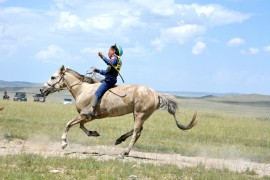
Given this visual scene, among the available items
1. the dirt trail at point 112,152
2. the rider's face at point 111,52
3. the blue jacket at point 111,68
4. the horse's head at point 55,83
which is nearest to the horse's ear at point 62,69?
the horse's head at point 55,83

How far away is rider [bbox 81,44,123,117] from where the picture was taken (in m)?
12.5

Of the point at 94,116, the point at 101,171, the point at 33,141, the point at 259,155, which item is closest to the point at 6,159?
the point at 101,171

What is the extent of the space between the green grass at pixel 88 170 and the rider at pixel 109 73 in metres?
2.20

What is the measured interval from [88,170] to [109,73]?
12.2ft

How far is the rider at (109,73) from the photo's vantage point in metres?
12.5

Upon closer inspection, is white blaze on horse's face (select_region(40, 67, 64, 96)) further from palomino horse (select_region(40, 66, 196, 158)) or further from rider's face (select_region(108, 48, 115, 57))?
rider's face (select_region(108, 48, 115, 57))

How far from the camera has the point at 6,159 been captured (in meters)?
10.0

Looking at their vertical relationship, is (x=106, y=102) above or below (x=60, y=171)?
above

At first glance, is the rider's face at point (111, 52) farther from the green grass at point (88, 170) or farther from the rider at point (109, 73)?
the green grass at point (88, 170)

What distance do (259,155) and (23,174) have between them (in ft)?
32.7

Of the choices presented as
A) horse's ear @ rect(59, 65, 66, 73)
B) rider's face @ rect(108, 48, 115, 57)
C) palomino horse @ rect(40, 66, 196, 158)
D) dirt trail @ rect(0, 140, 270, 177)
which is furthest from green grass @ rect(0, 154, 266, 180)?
horse's ear @ rect(59, 65, 66, 73)

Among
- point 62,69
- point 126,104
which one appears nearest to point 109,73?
point 126,104

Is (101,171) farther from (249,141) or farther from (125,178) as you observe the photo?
(249,141)

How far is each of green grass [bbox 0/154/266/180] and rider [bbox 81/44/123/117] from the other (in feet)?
7.23
